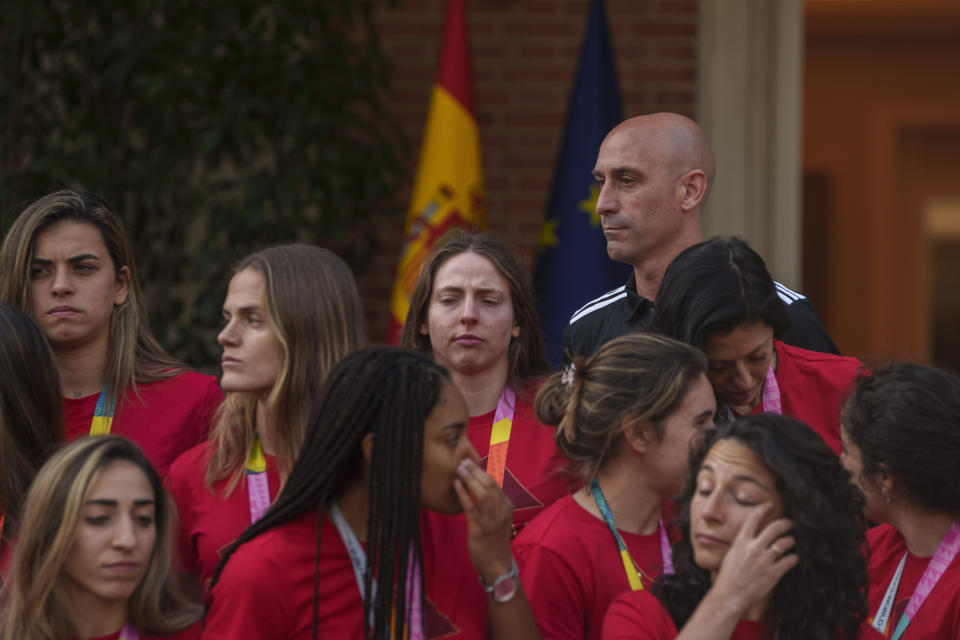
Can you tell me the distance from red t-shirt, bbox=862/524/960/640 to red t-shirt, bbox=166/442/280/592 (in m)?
1.35

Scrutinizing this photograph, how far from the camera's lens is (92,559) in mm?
2766

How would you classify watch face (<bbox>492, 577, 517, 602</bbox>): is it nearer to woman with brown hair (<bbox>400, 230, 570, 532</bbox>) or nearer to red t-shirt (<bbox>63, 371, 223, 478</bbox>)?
woman with brown hair (<bbox>400, 230, 570, 532</bbox>)

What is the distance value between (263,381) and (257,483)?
0.23 m

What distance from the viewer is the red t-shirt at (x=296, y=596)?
8.38ft

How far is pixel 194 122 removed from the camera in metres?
5.86

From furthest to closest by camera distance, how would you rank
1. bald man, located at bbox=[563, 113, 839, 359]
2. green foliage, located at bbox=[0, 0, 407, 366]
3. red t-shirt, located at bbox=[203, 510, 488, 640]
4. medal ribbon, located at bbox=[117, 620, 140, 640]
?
green foliage, located at bbox=[0, 0, 407, 366] < bald man, located at bbox=[563, 113, 839, 359] < medal ribbon, located at bbox=[117, 620, 140, 640] < red t-shirt, located at bbox=[203, 510, 488, 640]

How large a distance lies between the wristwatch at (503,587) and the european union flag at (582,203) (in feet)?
10.7

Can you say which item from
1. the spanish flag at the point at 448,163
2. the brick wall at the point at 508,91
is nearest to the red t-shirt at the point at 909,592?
the spanish flag at the point at 448,163

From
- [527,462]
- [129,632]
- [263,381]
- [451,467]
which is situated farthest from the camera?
[527,462]

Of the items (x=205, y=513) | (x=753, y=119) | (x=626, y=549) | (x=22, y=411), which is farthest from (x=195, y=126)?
(x=626, y=549)

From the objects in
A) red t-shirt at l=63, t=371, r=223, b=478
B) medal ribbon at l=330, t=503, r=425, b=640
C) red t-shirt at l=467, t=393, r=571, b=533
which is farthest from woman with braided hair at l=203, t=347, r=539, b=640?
red t-shirt at l=63, t=371, r=223, b=478

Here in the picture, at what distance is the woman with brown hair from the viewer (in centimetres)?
344

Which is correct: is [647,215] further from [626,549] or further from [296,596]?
[296,596]

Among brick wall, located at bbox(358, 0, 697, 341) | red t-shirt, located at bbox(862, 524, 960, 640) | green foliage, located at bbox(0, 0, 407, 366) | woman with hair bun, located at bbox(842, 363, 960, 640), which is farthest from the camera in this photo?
brick wall, located at bbox(358, 0, 697, 341)
